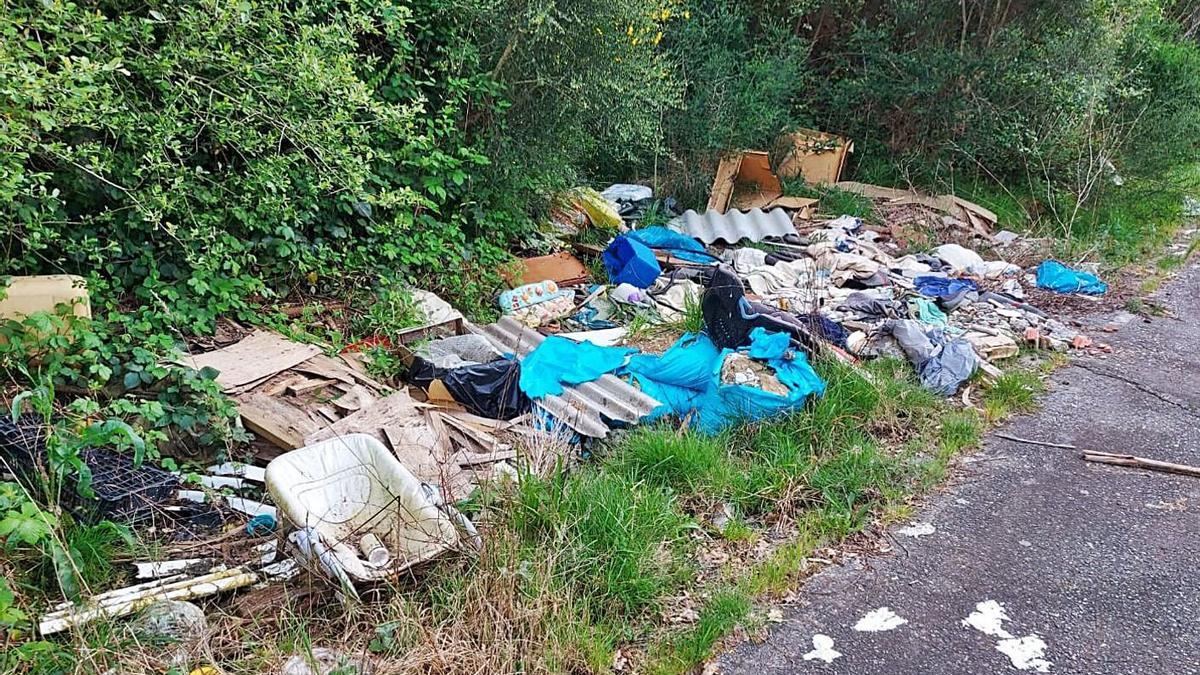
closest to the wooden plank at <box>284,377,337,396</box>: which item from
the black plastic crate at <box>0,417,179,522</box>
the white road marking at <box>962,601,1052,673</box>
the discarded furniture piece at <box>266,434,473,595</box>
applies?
the black plastic crate at <box>0,417,179,522</box>

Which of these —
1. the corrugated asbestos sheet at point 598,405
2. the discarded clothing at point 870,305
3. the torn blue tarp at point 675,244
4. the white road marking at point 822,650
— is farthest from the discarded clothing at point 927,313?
the white road marking at point 822,650

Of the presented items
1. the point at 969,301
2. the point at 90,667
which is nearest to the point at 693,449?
the point at 90,667

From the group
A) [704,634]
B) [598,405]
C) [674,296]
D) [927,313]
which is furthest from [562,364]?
[927,313]

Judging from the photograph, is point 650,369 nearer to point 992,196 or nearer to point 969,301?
point 969,301

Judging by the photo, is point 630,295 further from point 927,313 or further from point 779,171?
point 779,171

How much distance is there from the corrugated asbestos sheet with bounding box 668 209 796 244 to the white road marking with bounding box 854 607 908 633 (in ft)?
15.3

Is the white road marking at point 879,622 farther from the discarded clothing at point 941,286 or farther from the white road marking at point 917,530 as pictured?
the discarded clothing at point 941,286

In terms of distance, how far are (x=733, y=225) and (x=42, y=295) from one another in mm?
5590

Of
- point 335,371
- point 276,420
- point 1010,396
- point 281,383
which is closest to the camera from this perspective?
point 276,420

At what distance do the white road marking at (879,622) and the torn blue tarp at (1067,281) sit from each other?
499 cm

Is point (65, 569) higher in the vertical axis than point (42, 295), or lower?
lower

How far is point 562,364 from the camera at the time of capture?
14.2 ft

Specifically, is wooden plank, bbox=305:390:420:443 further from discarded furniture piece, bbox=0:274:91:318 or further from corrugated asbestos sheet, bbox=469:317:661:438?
discarded furniture piece, bbox=0:274:91:318

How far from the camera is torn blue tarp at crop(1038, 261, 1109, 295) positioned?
648cm
